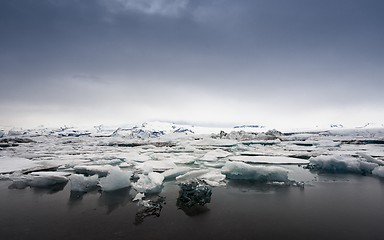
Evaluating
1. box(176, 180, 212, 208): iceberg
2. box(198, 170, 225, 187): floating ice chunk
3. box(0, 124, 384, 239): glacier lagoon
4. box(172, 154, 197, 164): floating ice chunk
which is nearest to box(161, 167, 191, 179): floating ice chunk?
box(0, 124, 384, 239): glacier lagoon

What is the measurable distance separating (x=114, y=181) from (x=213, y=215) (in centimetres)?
256

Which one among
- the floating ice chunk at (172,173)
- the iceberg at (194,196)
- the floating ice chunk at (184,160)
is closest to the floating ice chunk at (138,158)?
the floating ice chunk at (184,160)

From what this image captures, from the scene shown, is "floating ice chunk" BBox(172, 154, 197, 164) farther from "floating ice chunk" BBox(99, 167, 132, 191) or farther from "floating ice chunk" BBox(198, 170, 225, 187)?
"floating ice chunk" BBox(99, 167, 132, 191)

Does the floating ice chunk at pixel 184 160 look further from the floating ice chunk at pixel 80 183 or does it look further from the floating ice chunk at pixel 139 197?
the floating ice chunk at pixel 139 197

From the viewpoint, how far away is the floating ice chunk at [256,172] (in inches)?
236

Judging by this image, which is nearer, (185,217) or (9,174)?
(185,217)

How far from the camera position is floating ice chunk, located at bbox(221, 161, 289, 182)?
6.00 m

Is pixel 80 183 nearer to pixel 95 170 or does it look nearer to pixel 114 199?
pixel 114 199

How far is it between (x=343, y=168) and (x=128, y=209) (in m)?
6.64

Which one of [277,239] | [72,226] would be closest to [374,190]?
[277,239]

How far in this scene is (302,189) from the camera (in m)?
5.28

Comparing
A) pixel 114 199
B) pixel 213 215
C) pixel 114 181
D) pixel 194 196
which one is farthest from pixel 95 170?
pixel 213 215

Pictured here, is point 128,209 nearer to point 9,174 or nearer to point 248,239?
point 248,239

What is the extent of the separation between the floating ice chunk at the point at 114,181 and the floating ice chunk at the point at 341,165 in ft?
19.7
